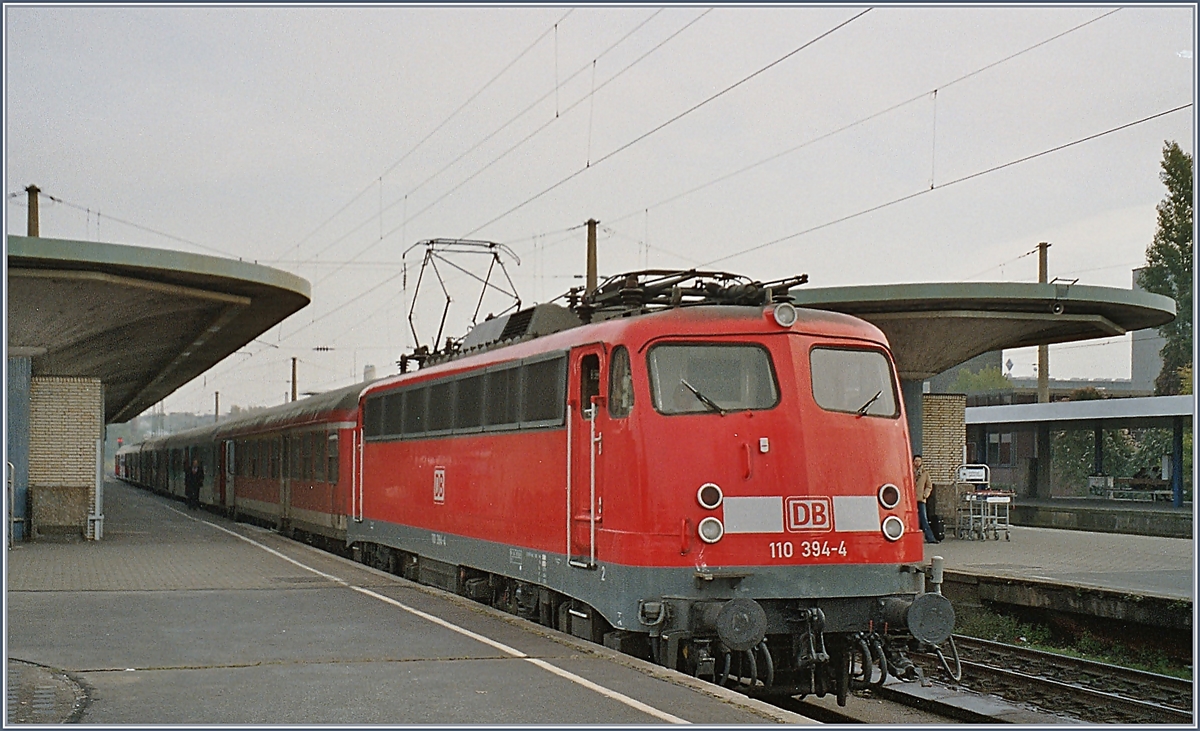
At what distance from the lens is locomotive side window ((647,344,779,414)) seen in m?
9.76

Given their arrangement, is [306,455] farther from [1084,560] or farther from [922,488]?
[1084,560]

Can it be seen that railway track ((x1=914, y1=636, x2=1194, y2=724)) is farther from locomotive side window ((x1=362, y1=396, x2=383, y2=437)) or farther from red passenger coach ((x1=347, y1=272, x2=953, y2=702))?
locomotive side window ((x1=362, y1=396, x2=383, y2=437))

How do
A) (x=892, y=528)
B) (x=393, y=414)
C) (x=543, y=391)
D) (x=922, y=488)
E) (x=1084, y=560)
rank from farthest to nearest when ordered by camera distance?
(x=922, y=488) → (x=1084, y=560) → (x=393, y=414) → (x=543, y=391) → (x=892, y=528)

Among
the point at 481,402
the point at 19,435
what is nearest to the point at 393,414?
the point at 481,402

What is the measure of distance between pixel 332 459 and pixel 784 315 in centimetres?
1319

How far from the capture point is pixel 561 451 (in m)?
10.9

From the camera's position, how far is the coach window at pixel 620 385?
9844 mm

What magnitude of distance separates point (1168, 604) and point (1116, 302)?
10347mm

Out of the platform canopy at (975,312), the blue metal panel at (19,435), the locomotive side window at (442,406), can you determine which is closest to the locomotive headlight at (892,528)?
the locomotive side window at (442,406)

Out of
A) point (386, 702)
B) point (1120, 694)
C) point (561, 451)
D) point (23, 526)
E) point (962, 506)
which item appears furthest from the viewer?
point (962, 506)

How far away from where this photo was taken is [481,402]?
13.1m

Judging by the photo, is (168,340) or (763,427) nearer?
(763,427)

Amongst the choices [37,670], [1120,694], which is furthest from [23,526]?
[1120,694]

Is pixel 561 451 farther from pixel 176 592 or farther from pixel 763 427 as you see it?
pixel 176 592
